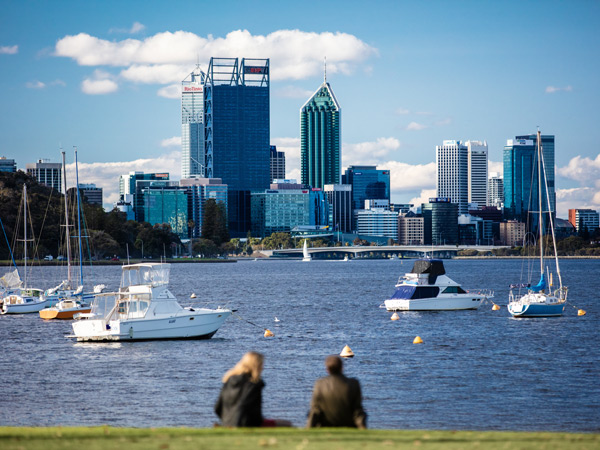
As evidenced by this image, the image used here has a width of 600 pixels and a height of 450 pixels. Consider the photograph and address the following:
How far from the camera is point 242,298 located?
108 metres

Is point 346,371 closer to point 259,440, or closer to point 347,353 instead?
point 347,353

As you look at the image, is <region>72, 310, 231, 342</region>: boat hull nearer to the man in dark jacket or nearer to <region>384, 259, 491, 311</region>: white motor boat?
<region>384, 259, 491, 311</region>: white motor boat

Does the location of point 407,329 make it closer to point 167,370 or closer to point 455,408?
point 167,370

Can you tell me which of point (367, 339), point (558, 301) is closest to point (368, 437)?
point (367, 339)

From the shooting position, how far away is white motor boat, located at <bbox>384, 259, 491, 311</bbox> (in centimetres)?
7994

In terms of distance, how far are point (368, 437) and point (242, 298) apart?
91.9 m

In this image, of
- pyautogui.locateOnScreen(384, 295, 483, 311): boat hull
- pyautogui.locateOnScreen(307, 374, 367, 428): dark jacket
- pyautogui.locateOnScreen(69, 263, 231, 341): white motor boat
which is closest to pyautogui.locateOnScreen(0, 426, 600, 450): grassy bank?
pyautogui.locateOnScreen(307, 374, 367, 428): dark jacket

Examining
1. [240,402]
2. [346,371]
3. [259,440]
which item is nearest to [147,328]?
[346,371]

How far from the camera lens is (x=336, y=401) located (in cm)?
1662

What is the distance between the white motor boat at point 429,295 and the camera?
7994cm

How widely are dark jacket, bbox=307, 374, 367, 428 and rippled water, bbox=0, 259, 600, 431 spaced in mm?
12764

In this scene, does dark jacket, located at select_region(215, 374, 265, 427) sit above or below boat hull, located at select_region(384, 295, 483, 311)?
above

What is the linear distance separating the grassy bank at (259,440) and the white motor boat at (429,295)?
61683mm

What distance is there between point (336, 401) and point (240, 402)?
1769 millimetres
